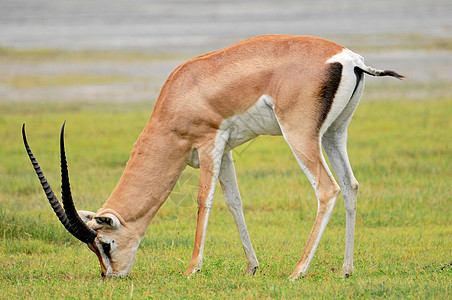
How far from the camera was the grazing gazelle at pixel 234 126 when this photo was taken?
625cm

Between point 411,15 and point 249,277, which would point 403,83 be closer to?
point 249,277

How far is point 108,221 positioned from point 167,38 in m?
30.9

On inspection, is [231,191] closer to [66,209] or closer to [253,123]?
[253,123]

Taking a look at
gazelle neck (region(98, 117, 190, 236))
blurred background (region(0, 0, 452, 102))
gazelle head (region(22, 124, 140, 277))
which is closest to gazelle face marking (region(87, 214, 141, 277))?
gazelle head (region(22, 124, 140, 277))

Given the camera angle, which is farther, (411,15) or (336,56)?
(411,15)

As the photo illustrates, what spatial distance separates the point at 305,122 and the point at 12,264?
10.9 ft

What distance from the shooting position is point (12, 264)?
7.27 meters

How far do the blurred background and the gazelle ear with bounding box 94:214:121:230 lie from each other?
14.1 metres

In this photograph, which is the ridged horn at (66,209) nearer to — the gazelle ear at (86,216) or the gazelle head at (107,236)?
the gazelle head at (107,236)

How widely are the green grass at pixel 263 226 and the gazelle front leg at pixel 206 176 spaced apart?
21 cm

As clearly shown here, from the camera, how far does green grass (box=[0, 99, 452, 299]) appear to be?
243 inches

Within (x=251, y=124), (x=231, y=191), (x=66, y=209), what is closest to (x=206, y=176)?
(x=231, y=191)

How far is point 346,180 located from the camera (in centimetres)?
670

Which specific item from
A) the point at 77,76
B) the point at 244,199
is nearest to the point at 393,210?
the point at 244,199
